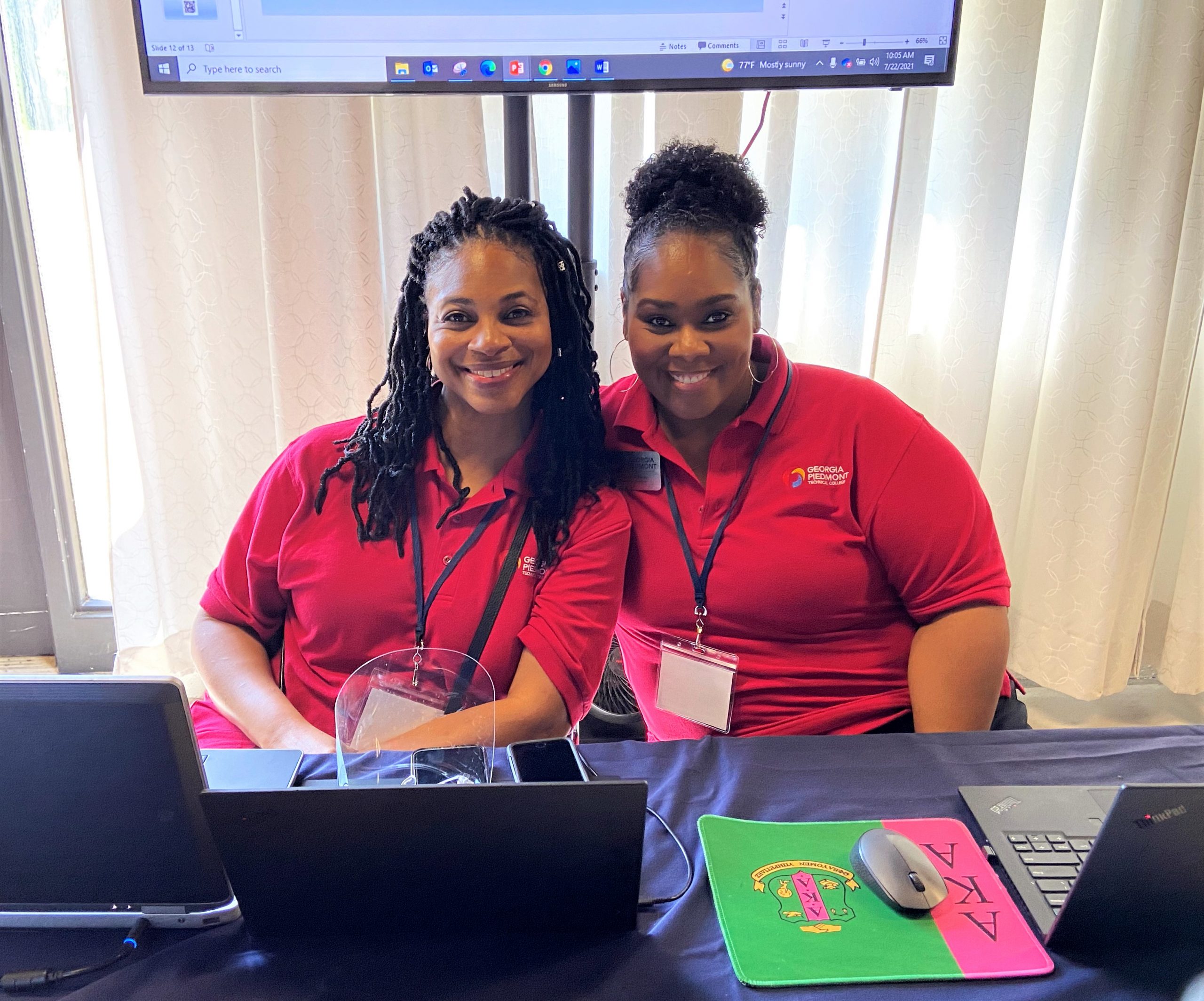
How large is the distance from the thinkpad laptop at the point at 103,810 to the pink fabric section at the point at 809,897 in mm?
518

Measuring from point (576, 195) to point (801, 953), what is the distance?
4.70 ft

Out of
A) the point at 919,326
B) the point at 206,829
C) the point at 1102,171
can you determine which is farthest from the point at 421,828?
the point at 1102,171

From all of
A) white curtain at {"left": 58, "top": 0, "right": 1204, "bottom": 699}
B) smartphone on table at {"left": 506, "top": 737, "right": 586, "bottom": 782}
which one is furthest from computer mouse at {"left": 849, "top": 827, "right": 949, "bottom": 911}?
white curtain at {"left": 58, "top": 0, "right": 1204, "bottom": 699}

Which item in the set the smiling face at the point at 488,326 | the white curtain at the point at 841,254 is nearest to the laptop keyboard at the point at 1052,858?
the smiling face at the point at 488,326

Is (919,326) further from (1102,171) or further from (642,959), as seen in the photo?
(642,959)

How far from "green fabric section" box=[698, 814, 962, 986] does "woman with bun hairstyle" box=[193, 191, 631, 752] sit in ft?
1.52

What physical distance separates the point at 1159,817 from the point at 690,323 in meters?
0.89

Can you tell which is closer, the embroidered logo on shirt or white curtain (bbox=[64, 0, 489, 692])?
the embroidered logo on shirt

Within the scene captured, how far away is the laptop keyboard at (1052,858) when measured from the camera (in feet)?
2.72

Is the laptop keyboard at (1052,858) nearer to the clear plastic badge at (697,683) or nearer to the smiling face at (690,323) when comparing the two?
the clear plastic badge at (697,683)

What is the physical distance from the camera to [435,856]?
2.29ft

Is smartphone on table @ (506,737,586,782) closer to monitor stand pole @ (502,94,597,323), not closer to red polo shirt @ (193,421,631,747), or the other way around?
red polo shirt @ (193,421,631,747)

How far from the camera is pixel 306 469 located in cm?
138

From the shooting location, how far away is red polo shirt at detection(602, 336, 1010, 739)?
134cm
